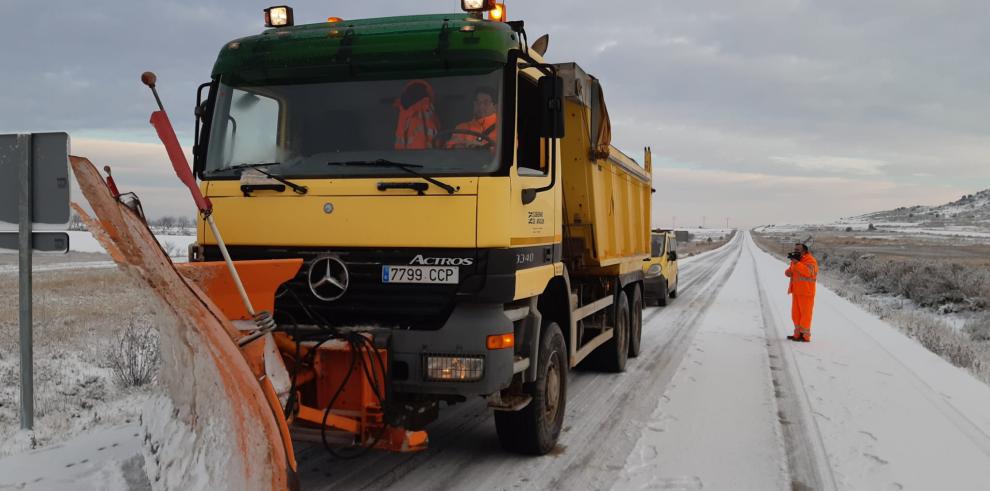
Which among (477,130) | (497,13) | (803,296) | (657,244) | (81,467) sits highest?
(497,13)

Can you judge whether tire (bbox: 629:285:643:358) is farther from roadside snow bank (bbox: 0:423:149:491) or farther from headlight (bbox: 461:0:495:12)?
roadside snow bank (bbox: 0:423:149:491)

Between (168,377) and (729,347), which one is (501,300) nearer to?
(168,377)

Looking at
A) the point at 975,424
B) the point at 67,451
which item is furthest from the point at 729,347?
the point at 67,451

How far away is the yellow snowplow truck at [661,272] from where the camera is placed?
15141mm

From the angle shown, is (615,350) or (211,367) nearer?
(211,367)

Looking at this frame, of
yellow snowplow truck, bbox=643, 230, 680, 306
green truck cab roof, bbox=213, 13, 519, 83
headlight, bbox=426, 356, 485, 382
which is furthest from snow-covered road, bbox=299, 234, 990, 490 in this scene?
yellow snowplow truck, bbox=643, 230, 680, 306

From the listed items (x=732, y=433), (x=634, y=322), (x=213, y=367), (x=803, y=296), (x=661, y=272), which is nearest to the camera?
(x=213, y=367)

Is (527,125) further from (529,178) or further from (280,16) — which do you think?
(280,16)

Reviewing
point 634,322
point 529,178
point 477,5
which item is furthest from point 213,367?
point 634,322

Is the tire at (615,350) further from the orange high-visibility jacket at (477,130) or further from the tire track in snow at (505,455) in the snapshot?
the orange high-visibility jacket at (477,130)

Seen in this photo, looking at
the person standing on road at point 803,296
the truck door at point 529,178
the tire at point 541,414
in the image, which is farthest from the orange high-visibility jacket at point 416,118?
the person standing on road at point 803,296

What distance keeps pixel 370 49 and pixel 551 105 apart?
1.24 m

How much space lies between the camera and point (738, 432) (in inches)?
233

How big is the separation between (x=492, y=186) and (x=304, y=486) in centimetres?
226
